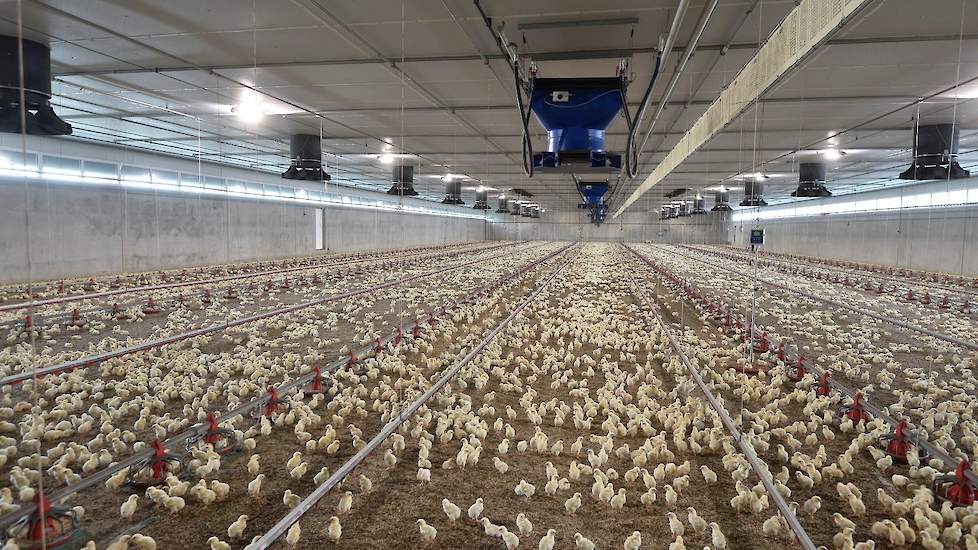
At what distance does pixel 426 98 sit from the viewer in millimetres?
9766

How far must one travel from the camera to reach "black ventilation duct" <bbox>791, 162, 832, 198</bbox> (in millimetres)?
16562

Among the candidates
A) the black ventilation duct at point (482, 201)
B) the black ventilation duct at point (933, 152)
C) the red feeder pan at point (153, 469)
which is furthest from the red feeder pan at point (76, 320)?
the black ventilation duct at point (482, 201)

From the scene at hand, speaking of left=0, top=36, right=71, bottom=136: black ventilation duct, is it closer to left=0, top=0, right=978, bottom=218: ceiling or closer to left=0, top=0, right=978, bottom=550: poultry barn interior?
left=0, top=0, right=978, bottom=550: poultry barn interior

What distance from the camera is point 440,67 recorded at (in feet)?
25.7

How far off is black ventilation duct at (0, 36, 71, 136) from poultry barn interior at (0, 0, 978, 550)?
4cm

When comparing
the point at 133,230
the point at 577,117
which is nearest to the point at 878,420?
the point at 577,117

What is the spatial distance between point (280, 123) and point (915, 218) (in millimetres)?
23631

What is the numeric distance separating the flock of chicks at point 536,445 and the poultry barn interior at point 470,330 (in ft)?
0.09

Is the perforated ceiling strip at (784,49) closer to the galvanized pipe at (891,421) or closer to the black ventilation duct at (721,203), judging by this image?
the galvanized pipe at (891,421)

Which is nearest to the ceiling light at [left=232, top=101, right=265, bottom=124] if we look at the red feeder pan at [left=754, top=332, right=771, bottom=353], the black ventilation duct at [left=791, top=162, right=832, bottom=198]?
the red feeder pan at [left=754, top=332, right=771, bottom=353]

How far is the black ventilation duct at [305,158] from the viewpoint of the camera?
1307 centimetres

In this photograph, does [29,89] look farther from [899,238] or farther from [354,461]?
[899,238]

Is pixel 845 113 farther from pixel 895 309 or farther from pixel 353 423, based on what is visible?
pixel 353 423

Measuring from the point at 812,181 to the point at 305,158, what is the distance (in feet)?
52.2
